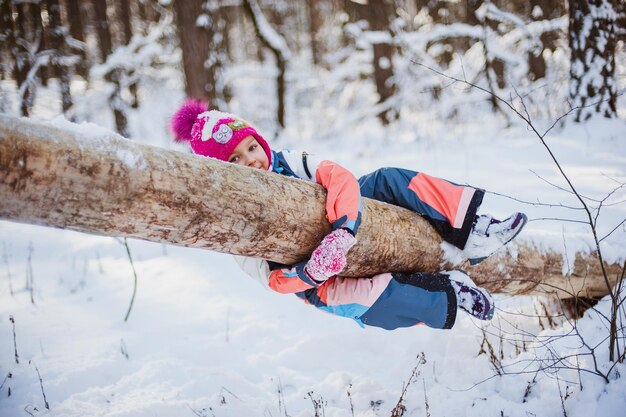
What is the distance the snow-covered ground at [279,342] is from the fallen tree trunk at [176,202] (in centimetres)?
63

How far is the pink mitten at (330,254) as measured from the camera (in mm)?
1646

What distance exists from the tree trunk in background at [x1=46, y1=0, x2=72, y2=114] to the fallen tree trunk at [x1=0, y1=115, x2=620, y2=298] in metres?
7.30

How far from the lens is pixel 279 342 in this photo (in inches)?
108


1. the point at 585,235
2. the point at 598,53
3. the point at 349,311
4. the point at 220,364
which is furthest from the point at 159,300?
the point at 598,53

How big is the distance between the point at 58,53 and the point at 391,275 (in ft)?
26.4

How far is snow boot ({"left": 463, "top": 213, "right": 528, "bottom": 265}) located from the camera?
206 centimetres

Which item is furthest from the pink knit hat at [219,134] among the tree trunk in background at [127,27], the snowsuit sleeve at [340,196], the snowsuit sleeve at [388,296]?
the tree trunk in background at [127,27]

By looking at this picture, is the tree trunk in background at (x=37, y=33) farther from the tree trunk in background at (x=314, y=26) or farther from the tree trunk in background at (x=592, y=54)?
the tree trunk in background at (x=314, y=26)

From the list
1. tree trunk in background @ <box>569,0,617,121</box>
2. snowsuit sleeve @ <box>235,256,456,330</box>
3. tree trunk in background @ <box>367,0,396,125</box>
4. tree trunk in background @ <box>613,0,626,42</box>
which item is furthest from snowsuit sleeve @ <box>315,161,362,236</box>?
tree trunk in background @ <box>367,0,396,125</box>

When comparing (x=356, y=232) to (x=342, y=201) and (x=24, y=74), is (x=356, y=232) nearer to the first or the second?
(x=342, y=201)

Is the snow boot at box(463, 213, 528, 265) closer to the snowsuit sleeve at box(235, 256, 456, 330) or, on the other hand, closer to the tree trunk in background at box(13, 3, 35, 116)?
the snowsuit sleeve at box(235, 256, 456, 330)

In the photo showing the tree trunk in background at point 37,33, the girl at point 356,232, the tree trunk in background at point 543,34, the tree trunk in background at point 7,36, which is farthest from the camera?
the tree trunk in background at point 37,33

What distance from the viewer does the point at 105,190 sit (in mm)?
1316

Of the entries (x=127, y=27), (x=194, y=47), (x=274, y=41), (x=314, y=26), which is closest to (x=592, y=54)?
(x=274, y=41)
